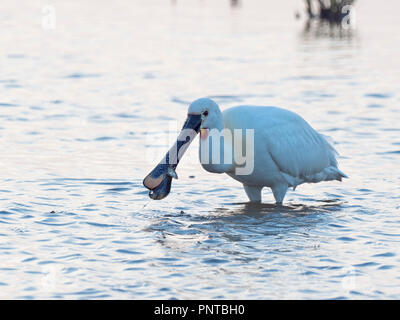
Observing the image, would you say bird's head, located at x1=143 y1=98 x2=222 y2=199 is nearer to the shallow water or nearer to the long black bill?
the long black bill

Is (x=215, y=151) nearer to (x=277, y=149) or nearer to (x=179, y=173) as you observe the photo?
(x=277, y=149)

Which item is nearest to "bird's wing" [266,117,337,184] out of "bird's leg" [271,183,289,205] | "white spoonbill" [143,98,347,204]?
"white spoonbill" [143,98,347,204]

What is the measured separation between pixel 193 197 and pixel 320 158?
4.53 ft

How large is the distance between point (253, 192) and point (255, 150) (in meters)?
0.75

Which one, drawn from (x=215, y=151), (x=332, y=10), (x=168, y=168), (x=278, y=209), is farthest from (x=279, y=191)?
(x=332, y=10)

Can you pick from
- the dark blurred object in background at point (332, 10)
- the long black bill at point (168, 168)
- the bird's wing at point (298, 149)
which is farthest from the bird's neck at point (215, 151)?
the dark blurred object in background at point (332, 10)

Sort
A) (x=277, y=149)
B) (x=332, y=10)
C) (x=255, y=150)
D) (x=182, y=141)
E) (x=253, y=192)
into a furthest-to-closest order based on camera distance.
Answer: (x=332, y=10), (x=253, y=192), (x=277, y=149), (x=255, y=150), (x=182, y=141)

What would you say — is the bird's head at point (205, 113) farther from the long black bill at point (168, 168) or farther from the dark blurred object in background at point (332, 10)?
the dark blurred object in background at point (332, 10)

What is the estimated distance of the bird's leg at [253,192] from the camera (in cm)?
1007

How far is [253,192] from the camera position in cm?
1011

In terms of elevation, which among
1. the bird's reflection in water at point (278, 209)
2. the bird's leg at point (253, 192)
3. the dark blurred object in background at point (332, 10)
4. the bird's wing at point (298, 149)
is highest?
the dark blurred object in background at point (332, 10)

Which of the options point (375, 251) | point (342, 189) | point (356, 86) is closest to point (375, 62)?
point (356, 86)
